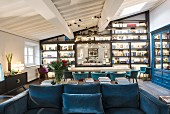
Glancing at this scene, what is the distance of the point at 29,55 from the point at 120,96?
777 centimetres

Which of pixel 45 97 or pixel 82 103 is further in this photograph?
pixel 45 97

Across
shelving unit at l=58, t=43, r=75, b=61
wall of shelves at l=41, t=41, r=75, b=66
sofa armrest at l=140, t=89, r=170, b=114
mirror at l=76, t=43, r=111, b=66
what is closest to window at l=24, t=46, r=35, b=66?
wall of shelves at l=41, t=41, r=75, b=66

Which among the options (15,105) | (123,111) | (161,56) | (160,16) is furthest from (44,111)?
(160,16)

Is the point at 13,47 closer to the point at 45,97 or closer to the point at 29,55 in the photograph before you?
the point at 29,55

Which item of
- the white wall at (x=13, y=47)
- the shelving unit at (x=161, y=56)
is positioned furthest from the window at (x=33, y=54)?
the shelving unit at (x=161, y=56)

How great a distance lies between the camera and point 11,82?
5.74m

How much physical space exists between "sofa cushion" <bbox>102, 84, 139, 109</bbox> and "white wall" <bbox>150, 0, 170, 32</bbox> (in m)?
5.69

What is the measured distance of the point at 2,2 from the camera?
3.96 metres

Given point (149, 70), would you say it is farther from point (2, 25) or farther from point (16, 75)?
point (2, 25)

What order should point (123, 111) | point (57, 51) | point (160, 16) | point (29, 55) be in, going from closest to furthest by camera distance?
point (123, 111), point (160, 16), point (29, 55), point (57, 51)

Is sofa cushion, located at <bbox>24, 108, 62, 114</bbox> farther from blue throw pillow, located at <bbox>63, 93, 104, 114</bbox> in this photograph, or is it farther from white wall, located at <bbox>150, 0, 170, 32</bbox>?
white wall, located at <bbox>150, 0, 170, 32</bbox>

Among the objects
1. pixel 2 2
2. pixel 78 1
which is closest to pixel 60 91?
pixel 2 2

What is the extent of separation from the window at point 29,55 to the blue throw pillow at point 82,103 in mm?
7017

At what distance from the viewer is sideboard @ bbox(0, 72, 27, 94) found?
17.3ft
